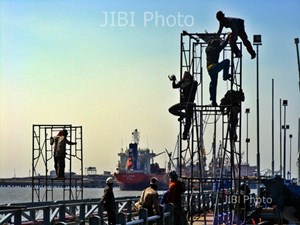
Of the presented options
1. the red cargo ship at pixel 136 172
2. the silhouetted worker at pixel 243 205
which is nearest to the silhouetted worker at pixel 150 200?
the silhouetted worker at pixel 243 205

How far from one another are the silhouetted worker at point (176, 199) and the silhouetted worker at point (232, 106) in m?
2.42

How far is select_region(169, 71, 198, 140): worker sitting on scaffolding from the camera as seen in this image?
26984 mm

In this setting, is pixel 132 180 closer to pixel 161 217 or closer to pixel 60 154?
pixel 60 154

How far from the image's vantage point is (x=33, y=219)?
2622cm

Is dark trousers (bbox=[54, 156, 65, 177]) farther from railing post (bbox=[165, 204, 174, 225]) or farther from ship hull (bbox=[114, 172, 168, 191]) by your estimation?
ship hull (bbox=[114, 172, 168, 191])

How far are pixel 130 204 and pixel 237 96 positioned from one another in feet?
23.1

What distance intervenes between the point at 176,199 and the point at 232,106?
3.13m

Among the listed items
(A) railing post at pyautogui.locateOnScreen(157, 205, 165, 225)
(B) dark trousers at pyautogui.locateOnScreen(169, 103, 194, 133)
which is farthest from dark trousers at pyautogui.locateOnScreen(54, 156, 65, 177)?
(A) railing post at pyautogui.locateOnScreen(157, 205, 165, 225)

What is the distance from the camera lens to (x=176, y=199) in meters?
25.4

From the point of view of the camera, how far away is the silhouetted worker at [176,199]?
82.2 feet

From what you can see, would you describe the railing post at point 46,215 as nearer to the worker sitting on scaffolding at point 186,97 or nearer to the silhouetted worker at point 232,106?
the worker sitting on scaffolding at point 186,97

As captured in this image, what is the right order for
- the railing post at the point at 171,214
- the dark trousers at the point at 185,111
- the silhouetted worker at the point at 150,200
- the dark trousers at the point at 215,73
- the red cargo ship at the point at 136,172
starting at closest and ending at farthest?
the silhouetted worker at the point at 150,200 < the railing post at the point at 171,214 < the dark trousers at the point at 215,73 < the dark trousers at the point at 185,111 < the red cargo ship at the point at 136,172

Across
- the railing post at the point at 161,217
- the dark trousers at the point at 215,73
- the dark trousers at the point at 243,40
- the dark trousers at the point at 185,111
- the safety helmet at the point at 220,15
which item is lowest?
the railing post at the point at 161,217

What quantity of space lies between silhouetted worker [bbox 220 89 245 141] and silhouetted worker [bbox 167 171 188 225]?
2425 mm
